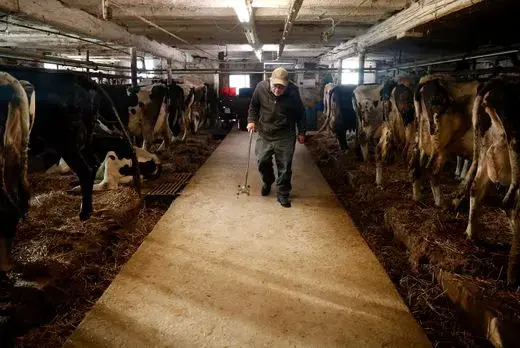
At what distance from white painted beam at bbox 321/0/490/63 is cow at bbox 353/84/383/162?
1060mm

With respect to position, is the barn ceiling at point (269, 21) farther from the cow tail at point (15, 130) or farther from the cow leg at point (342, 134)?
the cow leg at point (342, 134)

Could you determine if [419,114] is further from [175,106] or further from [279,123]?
[175,106]

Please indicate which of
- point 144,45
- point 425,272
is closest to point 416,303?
point 425,272

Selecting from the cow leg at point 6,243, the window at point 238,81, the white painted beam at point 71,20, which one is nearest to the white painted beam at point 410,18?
the cow leg at point 6,243

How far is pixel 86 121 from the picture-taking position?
15.3 ft

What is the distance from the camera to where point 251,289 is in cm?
316

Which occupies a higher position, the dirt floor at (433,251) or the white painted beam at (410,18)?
the white painted beam at (410,18)

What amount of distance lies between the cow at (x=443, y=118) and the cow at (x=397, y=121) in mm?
802

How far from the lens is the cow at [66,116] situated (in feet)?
14.0

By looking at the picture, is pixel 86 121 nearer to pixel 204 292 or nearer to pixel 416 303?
pixel 204 292

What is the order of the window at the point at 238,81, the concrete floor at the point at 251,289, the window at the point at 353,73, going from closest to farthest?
the concrete floor at the point at 251,289, the window at the point at 353,73, the window at the point at 238,81

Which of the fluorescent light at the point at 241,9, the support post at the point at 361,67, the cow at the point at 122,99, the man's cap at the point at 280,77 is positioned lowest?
the cow at the point at 122,99

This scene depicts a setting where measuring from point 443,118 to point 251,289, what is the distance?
3.12 meters

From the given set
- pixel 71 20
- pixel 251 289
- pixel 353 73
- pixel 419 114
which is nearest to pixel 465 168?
pixel 419 114
